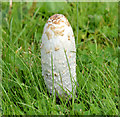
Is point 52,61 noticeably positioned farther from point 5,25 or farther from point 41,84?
point 5,25

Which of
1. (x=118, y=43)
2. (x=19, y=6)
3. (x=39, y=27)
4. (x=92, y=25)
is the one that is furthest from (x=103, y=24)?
(x=19, y=6)

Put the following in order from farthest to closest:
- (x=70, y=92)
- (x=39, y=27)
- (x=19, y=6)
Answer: (x=19, y=6) < (x=39, y=27) < (x=70, y=92)

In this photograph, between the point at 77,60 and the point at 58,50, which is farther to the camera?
the point at 77,60

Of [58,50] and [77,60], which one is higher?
A: [58,50]
